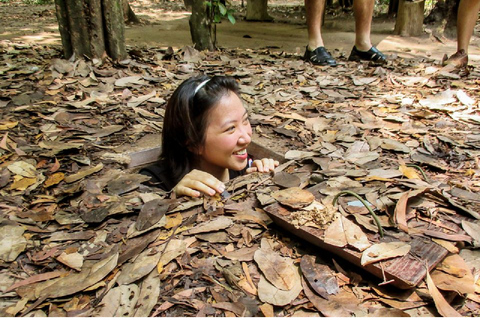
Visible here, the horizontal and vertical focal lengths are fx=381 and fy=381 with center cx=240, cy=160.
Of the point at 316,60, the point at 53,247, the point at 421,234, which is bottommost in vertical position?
the point at 53,247

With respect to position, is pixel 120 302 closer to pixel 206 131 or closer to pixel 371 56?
pixel 206 131

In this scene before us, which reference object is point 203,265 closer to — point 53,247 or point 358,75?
point 53,247

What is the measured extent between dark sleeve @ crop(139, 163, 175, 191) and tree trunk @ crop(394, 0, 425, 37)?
6178 millimetres

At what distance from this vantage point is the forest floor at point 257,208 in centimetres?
132

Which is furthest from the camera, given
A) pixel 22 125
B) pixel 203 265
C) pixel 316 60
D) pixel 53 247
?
pixel 316 60

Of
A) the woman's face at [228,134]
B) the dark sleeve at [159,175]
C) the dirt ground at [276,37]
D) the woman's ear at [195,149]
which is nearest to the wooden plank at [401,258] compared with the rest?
the woman's face at [228,134]

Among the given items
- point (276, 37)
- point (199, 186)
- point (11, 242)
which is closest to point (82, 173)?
point (11, 242)

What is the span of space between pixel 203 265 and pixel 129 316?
323 millimetres

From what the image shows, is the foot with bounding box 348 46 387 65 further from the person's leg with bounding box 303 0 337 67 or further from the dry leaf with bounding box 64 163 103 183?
the dry leaf with bounding box 64 163 103 183

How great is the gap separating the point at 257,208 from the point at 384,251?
0.63m

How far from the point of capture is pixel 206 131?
2432 millimetres

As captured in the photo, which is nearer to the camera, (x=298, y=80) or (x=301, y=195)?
(x=301, y=195)

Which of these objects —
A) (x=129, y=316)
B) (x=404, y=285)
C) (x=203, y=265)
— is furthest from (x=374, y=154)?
(x=129, y=316)

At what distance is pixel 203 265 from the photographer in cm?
146
